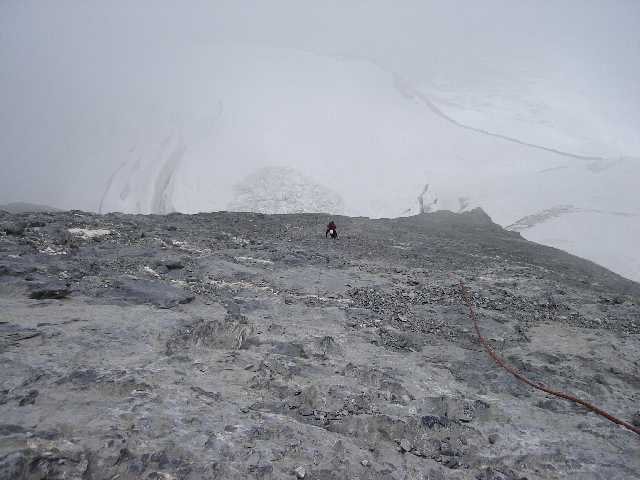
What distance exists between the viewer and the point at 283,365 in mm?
4082

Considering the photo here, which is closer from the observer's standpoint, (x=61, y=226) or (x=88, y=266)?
(x=88, y=266)

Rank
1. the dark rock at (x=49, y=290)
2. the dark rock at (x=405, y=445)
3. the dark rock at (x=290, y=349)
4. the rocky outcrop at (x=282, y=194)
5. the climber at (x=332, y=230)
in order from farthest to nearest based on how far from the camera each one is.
Answer: the rocky outcrop at (x=282, y=194) → the climber at (x=332, y=230) → the dark rock at (x=49, y=290) → the dark rock at (x=290, y=349) → the dark rock at (x=405, y=445)

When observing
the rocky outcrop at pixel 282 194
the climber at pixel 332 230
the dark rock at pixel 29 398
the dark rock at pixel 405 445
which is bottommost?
the dark rock at pixel 405 445

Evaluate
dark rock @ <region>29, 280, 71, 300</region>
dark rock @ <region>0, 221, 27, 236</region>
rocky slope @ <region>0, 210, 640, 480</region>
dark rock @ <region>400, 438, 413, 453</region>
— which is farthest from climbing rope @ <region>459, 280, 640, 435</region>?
dark rock @ <region>0, 221, 27, 236</region>

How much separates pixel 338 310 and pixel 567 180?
1655 cm

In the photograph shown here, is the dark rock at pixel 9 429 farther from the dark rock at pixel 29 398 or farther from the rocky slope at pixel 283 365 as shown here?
the dark rock at pixel 29 398

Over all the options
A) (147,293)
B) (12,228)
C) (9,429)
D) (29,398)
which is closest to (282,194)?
(12,228)

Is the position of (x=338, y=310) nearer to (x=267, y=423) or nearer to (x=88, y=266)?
(x=267, y=423)

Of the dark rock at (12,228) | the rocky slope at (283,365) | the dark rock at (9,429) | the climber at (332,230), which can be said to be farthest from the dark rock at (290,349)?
the climber at (332,230)

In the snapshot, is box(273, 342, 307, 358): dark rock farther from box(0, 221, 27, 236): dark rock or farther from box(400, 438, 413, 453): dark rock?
box(0, 221, 27, 236): dark rock

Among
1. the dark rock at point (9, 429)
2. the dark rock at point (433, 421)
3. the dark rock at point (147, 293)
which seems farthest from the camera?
the dark rock at point (147, 293)

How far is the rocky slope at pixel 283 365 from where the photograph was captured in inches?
110

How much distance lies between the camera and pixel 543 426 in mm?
3619

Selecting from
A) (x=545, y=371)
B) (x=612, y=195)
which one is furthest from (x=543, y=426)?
(x=612, y=195)
